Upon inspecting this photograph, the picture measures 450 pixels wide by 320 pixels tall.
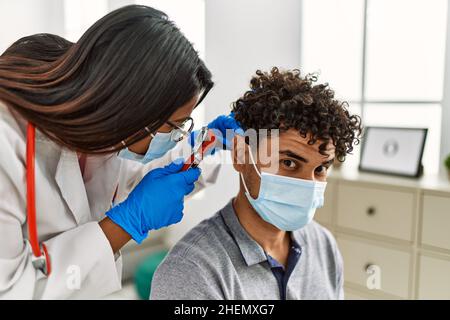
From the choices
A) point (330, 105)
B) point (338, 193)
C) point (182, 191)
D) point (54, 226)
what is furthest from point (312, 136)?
point (54, 226)

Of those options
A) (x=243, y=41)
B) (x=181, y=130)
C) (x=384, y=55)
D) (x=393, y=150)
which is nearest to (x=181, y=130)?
(x=181, y=130)

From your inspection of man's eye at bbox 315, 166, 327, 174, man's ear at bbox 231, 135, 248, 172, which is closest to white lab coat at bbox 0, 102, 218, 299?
man's ear at bbox 231, 135, 248, 172

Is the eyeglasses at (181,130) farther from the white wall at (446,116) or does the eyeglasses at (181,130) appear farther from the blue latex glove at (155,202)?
the white wall at (446,116)

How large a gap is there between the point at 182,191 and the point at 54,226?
219mm

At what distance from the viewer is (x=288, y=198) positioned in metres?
0.77

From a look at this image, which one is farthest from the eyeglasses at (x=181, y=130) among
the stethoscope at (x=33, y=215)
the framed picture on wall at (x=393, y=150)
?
the framed picture on wall at (x=393, y=150)

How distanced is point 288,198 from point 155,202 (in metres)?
0.27

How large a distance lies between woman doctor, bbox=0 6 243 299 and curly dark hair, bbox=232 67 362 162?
17 centimetres

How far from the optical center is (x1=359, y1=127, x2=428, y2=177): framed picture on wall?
78 centimetres

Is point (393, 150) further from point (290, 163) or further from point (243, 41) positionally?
point (243, 41)

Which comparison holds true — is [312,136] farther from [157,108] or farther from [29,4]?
[29,4]

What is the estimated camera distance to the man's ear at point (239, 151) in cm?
79

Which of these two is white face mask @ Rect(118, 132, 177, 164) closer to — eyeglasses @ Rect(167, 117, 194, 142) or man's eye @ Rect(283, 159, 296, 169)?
eyeglasses @ Rect(167, 117, 194, 142)

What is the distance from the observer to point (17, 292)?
0.54 metres
